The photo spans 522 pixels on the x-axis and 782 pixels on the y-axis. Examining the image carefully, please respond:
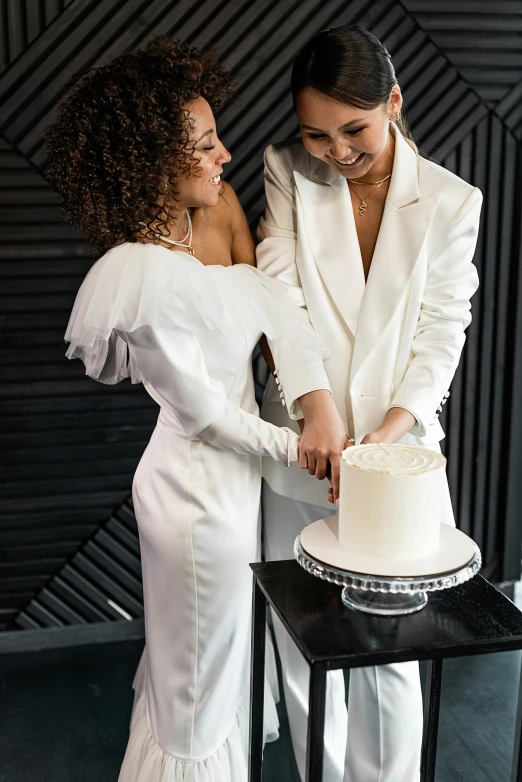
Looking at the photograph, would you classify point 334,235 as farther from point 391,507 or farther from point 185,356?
point 391,507

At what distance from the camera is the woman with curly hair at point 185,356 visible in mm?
2037

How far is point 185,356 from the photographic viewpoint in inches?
81.8

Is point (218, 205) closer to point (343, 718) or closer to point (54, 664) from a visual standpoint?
point (343, 718)

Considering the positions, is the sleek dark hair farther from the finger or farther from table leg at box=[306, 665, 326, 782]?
table leg at box=[306, 665, 326, 782]

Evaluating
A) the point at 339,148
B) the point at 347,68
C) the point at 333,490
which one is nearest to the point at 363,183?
the point at 339,148

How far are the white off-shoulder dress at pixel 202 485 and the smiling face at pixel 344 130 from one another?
360 mm

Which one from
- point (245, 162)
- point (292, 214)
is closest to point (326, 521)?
point (292, 214)

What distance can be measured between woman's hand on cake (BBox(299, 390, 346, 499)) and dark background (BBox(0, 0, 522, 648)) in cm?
143

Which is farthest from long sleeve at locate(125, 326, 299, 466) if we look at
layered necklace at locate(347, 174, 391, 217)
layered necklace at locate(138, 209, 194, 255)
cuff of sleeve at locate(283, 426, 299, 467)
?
layered necklace at locate(347, 174, 391, 217)

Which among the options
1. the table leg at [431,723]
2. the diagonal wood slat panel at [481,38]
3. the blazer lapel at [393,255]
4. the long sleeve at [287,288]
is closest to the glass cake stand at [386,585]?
the table leg at [431,723]

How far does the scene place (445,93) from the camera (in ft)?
11.5

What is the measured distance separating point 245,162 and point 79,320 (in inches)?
63.0

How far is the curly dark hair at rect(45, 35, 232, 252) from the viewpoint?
2018 millimetres

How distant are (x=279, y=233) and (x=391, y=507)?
3.48 ft
